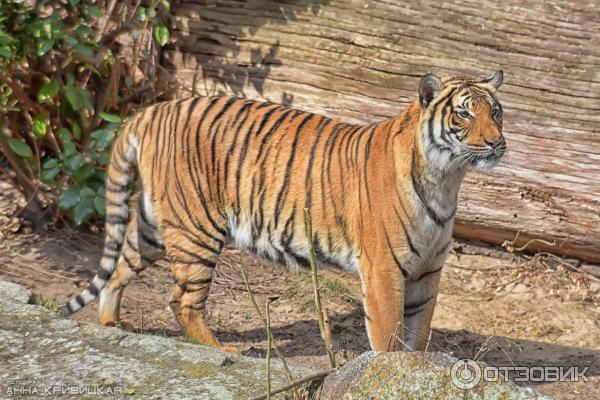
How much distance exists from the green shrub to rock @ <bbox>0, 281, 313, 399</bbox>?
212cm

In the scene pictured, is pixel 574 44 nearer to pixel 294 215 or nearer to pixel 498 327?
pixel 498 327

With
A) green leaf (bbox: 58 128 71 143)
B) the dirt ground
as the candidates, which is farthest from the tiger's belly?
green leaf (bbox: 58 128 71 143)

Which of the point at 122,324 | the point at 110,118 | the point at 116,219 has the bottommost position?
the point at 122,324

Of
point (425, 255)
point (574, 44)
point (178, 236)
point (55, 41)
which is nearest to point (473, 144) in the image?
point (425, 255)

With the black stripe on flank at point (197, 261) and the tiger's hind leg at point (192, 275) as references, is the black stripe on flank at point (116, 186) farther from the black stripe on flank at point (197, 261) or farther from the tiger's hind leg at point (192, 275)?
the black stripe on flank at point (197, 261)

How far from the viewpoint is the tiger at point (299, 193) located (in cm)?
516

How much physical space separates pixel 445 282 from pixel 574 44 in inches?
70.4

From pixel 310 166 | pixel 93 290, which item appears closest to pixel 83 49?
pixel 93 290

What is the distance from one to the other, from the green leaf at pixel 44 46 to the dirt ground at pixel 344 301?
4.38 ft

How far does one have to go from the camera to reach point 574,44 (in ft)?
22.1

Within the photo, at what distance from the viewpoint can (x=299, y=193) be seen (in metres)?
5.61

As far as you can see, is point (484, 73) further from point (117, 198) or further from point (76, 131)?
point (76, 131)

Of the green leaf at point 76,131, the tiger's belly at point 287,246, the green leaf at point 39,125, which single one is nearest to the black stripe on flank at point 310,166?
the tiger's belly at point 287,246

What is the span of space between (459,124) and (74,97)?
293cm
